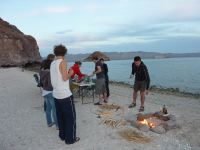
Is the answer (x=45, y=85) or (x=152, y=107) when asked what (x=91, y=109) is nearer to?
(x=152, y=107)

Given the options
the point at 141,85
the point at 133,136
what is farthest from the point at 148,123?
the point at 141,85

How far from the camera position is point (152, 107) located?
12477mm

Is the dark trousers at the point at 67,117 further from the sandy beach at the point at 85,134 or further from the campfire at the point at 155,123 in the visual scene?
the campfire at the point at 155,123

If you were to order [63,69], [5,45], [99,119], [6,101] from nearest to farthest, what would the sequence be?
[63,69] < [99,119] < [6,101] < [5,45]

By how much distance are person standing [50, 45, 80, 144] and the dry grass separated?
4.63ft

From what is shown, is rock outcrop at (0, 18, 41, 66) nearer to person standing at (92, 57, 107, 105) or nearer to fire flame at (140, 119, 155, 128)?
person standing at (92, 57, 107, 105)

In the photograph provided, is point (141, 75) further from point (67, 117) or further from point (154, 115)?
point (67, 117)

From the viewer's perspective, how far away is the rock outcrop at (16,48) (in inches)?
2251

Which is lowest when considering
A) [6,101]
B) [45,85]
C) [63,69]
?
[6,101]

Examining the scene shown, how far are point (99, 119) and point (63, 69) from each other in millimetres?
3379

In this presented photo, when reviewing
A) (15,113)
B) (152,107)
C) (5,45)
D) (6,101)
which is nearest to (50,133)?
(15,113)

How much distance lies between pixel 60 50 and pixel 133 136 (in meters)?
2.82

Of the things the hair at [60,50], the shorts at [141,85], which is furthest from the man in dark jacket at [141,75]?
the hair at [60,50]

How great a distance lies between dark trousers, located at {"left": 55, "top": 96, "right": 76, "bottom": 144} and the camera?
7559 mm
